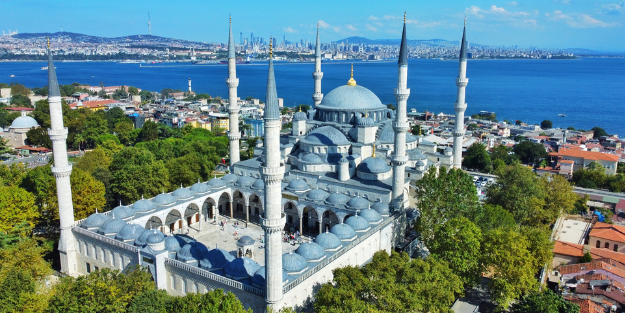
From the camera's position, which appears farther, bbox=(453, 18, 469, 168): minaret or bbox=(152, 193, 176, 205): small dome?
bbox=(453, 18, 469, 168): minaret

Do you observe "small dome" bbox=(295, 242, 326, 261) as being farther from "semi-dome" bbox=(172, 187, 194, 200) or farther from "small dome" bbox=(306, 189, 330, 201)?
"semi-dome" bbox=(172, 187, 194, 200)

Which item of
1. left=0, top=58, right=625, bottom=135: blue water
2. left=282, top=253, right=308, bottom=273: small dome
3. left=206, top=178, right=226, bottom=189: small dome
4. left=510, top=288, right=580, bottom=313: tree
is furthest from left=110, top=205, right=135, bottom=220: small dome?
left=0, top=58, right=625, bottom=135: blue water

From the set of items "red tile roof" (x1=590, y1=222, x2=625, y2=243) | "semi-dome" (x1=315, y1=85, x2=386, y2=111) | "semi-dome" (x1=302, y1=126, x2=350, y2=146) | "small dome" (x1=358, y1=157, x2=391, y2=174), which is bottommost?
"red tile roof" (x1=590, y1=222, x2=625, y2=243)

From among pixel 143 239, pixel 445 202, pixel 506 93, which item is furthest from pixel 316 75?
pixel 506 93

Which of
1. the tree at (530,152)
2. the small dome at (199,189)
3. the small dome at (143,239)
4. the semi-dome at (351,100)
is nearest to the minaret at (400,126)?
the semi-dome at (351,100)

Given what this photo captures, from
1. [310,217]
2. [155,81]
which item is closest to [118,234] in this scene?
[310,217]

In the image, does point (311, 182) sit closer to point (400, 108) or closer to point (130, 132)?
point (400, 108)

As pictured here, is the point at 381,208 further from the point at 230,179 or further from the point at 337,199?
the point at 230,179
